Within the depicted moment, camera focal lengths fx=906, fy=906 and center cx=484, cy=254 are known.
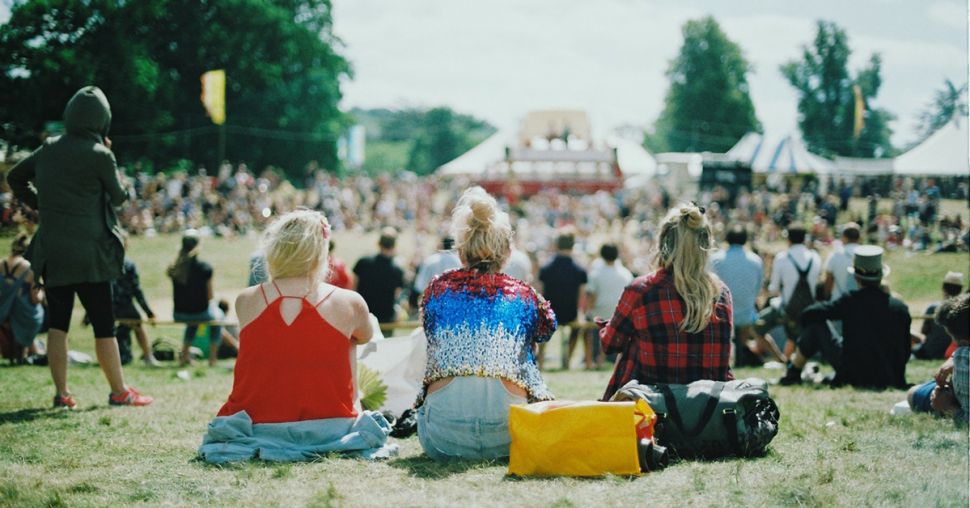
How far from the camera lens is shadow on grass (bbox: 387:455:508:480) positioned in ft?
13.7

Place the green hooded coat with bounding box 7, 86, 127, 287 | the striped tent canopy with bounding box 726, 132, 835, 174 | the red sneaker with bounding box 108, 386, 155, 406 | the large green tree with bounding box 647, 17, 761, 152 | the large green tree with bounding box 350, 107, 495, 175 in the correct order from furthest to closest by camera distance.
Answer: the large green tree with bounding box 350, 107, 495, 175
the large green tree with bounding box 647, 17, 761, 152
the striped tent canopy with bounding box 726, 132, 835, 174
the red sneaker with bounding box 108, 386, 155, 406
the green hooded coat with bounding box 7, 86, 127, 287

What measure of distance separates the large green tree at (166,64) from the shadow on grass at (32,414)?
4872 millimetres

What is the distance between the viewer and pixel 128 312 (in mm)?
10586

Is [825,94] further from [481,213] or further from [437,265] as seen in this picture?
[481,213]

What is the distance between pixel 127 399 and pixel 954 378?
5.38 meters

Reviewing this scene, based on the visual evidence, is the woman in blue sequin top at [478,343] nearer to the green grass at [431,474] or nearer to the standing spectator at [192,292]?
the green grass at [431,474]

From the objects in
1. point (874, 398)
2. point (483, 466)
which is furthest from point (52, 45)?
point (874, 398)

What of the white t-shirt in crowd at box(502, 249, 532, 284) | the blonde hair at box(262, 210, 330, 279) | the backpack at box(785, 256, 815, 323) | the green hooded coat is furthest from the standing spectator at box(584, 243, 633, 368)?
the blonde hair at box(262, 210, 330, 279)

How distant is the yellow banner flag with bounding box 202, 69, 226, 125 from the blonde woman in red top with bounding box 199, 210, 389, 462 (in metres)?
13.5

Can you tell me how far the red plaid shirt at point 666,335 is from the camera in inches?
193

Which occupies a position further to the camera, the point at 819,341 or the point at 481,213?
the point at 819,341

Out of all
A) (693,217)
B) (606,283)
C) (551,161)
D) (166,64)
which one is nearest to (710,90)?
(551,161)

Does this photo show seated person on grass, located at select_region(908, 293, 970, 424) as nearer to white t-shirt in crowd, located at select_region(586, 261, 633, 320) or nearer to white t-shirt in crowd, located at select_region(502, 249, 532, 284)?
white t-shirt in crowd, located at select_region(502, 249, 532, 284)

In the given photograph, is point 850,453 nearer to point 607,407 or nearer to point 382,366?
point 607,407
